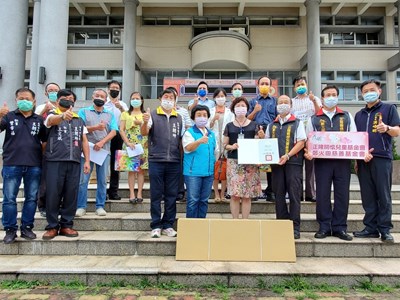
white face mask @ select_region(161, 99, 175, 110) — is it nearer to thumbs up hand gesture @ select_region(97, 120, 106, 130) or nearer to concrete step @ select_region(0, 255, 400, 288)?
thumbs up hand gesture @ select_region(97, 120, 106, 130)

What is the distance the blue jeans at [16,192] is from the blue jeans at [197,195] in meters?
2.00

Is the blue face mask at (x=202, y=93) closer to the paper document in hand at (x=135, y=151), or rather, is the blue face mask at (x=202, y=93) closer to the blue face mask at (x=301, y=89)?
the paper document in hand at (x=135, y=151)

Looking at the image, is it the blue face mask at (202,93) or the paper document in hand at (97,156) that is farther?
the blue face mask at (202,93)

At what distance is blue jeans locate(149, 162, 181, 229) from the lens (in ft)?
13.4

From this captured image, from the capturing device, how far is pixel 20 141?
12.9 feet

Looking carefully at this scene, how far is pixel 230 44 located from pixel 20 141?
12.3m

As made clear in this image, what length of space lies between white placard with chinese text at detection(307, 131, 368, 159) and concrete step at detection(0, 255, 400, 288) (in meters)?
1.39

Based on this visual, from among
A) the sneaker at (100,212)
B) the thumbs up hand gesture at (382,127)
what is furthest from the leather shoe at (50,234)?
the thumbs up hand gesture at (382,127)

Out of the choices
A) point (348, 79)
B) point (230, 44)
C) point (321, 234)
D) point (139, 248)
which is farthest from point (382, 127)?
point (348, 79)

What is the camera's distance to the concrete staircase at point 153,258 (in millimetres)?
3316

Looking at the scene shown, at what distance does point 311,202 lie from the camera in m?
5.00

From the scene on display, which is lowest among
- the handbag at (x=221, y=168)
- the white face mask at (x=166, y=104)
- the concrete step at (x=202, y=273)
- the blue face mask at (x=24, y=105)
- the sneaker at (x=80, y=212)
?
the concrete step at (x=202, y=273)

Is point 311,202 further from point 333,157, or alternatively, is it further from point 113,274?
point 113,274

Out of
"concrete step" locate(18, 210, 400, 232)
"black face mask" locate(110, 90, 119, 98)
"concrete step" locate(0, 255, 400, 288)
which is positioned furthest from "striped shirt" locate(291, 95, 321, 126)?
"black face mask" locate(110, 90, 119, 98)
